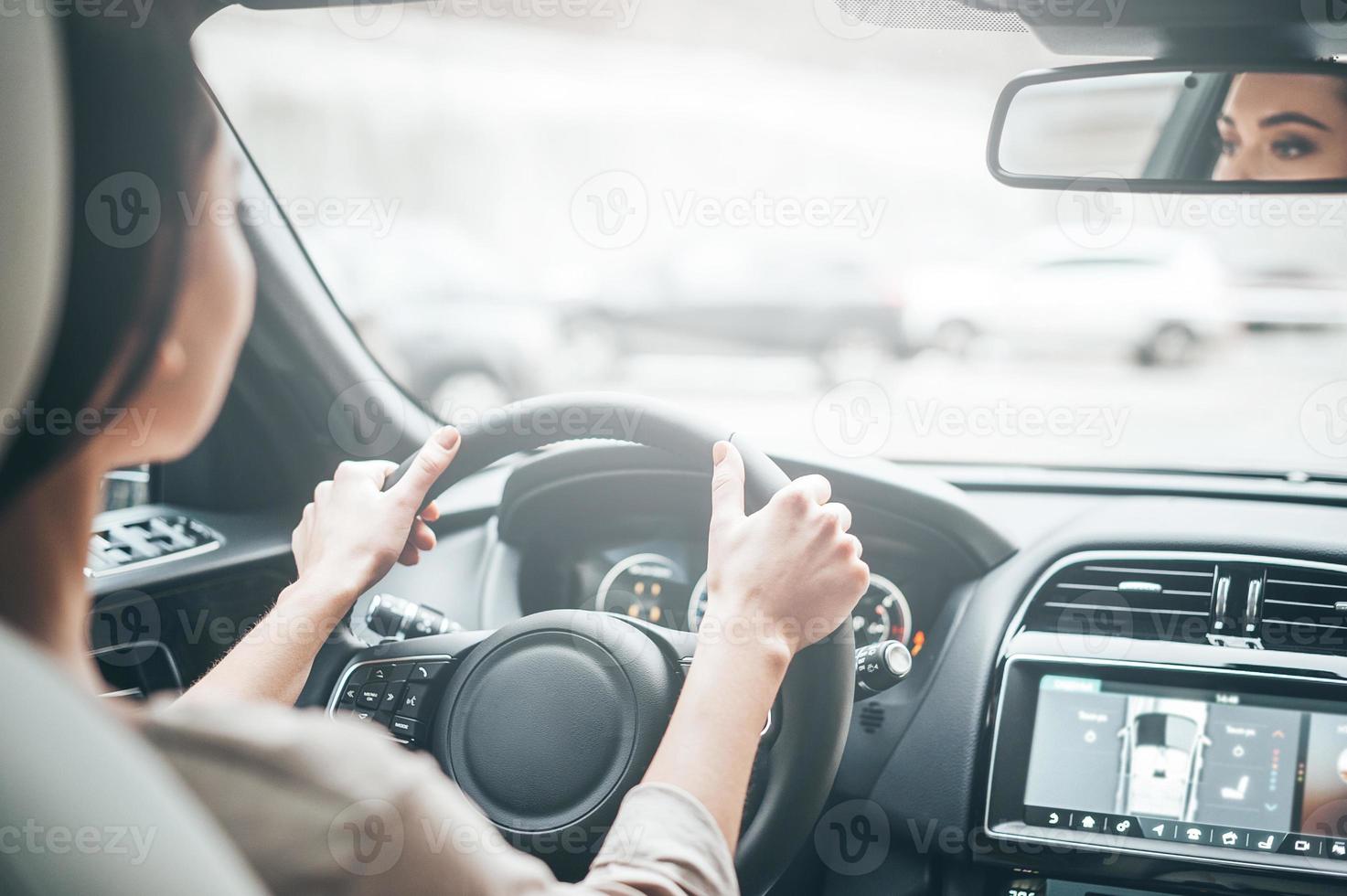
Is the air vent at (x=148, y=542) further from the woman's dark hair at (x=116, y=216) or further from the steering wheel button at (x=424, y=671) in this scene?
the woman's dark hair at (x=116, y=216)

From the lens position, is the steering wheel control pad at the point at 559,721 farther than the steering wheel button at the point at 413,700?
No

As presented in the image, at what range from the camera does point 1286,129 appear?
215 cm

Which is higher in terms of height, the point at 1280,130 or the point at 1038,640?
the point at 1280,130

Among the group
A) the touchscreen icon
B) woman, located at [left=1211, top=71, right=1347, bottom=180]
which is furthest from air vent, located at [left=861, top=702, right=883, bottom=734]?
woman, located at [left=1211, top=71, right=1347, bottom=180]

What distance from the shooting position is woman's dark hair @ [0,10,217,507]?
3.08 ft

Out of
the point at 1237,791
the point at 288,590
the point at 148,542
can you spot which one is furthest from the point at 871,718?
the point at 148,542

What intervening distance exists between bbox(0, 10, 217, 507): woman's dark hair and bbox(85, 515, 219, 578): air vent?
1.12 metres

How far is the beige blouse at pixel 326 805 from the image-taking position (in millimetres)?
793

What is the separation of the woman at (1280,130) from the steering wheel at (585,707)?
1.28 metres

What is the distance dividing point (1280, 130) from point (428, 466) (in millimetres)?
1722

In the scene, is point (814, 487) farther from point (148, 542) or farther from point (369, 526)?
point (148, 542)

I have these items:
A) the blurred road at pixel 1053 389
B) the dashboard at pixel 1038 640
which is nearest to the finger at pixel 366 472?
the dashboard at pixel 1038 640

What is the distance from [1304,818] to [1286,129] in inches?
50.1

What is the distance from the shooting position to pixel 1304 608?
7.11 ft
